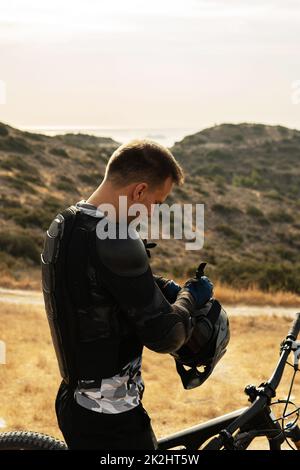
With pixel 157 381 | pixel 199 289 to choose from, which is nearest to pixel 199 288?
pixel 199 289

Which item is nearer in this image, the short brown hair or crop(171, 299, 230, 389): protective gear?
the short brown hair

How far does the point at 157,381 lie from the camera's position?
9.77 metres

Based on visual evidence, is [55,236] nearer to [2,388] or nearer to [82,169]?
[2,388]

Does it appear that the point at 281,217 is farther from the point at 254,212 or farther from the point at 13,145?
the point at 13,145

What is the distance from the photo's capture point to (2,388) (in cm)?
891

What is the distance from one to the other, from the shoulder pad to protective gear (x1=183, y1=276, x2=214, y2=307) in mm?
314

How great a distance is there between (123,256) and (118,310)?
26cm

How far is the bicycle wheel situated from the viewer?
3291 mm

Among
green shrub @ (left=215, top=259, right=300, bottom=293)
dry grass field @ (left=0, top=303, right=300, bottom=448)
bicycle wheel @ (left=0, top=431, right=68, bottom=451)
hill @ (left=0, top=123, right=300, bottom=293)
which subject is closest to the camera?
bicycle wheel @ (left=0, top=431, right=68, bottom=451)

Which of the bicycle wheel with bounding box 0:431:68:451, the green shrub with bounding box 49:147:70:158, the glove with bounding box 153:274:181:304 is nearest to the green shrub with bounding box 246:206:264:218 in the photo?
the green shrub with bounding box 49:147:70:158

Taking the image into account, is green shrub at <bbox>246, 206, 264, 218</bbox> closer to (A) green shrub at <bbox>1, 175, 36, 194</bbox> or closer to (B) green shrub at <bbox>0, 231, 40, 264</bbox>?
(A) green shrub at <bbox>1, 175, 36, 194</bbox>

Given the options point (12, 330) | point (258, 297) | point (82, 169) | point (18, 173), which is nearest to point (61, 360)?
point (12, 330)

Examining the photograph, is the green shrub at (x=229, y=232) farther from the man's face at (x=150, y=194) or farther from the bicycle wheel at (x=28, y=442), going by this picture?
the man's face at (x=150, y=194)

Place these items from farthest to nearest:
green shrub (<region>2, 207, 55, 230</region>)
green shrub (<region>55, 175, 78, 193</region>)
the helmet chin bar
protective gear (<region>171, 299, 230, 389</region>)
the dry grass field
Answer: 1. green shrub (<region>55, 175, 78, 193</region>)
2. green shrub (<region>2, 207, 55, 230</region>)
3. the dry grass field
4. the helmet chin bar
5. protective gear (<region>171, 299, 230, 389</region>)
